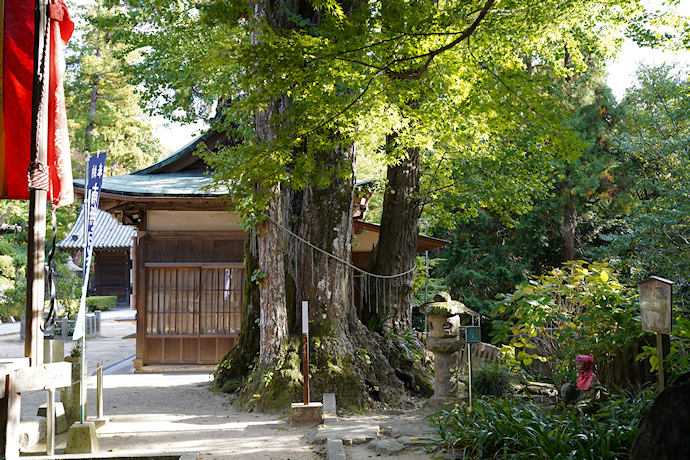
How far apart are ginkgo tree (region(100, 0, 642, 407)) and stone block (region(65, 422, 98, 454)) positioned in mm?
2791

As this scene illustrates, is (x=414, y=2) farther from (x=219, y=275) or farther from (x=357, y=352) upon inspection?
(x=219, y=275)

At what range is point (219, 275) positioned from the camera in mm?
11984

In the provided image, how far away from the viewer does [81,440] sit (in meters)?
5.64

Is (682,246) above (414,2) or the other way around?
the other way around

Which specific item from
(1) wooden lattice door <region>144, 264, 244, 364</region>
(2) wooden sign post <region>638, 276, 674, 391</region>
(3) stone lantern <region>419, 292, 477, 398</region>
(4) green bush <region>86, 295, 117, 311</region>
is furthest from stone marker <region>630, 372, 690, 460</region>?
(4) green bush <region>86, 295, 117, 311</region>

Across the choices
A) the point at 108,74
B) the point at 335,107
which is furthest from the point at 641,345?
the point at 108,74

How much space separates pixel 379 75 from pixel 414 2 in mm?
1015

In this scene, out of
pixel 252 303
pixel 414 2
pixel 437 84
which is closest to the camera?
pixel 414 2

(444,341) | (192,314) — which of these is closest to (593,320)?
(444,341)

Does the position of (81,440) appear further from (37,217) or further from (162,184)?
(162,184)

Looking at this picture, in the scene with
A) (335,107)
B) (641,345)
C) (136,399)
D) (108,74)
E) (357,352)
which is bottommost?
(136,399)

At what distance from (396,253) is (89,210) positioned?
5.78 metres

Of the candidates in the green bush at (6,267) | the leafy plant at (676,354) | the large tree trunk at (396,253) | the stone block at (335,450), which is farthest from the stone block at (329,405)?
the green bush at (6,267)

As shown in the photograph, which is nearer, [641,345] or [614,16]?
[641,345]
